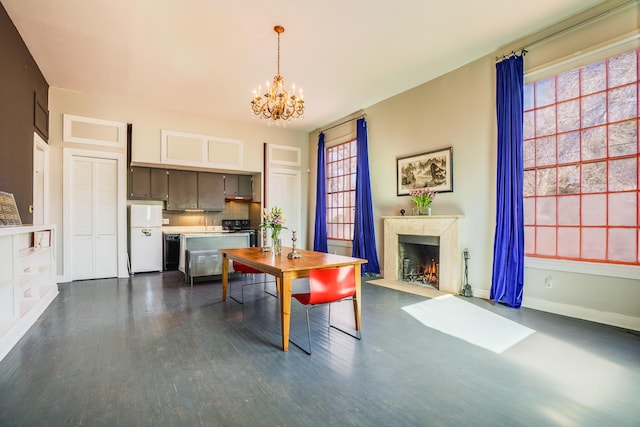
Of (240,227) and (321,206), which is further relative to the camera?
(240,227)

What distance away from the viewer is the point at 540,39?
146 inches

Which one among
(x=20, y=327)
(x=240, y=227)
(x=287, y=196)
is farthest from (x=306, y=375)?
(x=240, y=227)

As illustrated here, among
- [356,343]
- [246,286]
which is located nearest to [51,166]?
[246,286]

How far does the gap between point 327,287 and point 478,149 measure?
10.0 feet

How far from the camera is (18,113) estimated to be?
3.84 meters

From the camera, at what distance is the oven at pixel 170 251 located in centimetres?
669

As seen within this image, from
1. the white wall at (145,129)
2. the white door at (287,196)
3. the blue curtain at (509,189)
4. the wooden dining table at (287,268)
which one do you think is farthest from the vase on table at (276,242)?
the white wall at (145,129)

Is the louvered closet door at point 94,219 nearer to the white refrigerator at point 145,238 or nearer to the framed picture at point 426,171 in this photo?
the white refrigerator at point 145,238

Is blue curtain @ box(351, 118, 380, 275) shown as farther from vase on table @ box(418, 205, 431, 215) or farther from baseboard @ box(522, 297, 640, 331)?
baseboard @ box(522, 297, 640, 331)

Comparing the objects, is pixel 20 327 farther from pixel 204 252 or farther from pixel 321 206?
pixel 321 206

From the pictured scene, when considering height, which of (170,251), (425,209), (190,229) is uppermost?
(425,209)

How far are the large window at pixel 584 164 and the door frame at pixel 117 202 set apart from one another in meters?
Result: 6.48

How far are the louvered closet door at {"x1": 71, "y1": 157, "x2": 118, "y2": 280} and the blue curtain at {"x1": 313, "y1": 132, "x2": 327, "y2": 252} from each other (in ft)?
13.0

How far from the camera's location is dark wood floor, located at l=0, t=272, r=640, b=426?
5.80 ft
